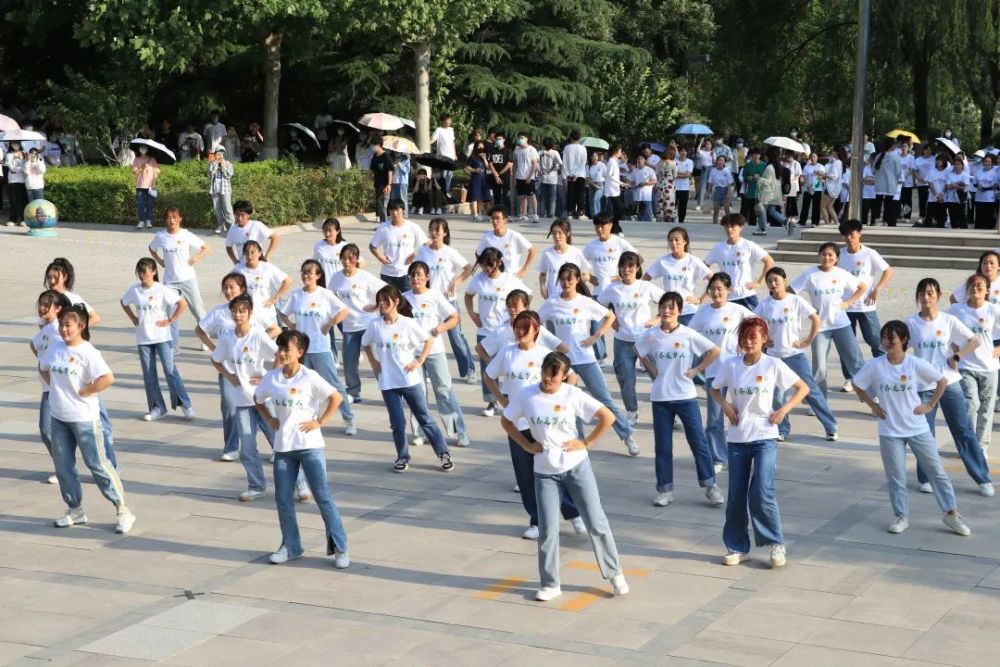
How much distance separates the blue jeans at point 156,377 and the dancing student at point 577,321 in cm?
378

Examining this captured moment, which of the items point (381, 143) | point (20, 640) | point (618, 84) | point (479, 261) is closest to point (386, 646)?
point (20, 640)

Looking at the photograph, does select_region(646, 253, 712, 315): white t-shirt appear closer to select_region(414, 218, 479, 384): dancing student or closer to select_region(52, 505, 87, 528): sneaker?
select_region(414, 218, 479, 384): dancing student

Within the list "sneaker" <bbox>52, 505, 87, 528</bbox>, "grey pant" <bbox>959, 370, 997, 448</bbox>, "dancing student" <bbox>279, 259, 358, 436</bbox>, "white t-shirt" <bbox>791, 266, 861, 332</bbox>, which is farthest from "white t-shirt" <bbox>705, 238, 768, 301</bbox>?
"sneaker" <bbox>52, 505, 87, 528</bbox>

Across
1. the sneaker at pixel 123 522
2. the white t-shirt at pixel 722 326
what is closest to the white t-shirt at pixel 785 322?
the white t-shirt at pixel 722 326

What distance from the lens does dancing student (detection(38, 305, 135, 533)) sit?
11289 mm

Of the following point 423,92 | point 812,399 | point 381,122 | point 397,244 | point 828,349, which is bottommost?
point 812,399

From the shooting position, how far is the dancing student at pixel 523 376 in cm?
1096

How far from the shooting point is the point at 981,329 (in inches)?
525

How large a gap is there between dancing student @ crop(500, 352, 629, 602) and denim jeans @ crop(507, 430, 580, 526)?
28.9 inches

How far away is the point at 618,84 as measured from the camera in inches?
1585

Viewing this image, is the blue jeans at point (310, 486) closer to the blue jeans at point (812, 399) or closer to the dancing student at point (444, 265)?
the blue jeans at point (812, 399)

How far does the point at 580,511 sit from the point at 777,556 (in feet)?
5.03

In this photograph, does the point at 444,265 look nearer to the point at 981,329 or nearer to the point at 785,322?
the point at 785,322

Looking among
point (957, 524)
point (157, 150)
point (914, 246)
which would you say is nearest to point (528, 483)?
A: point (957, 524)
